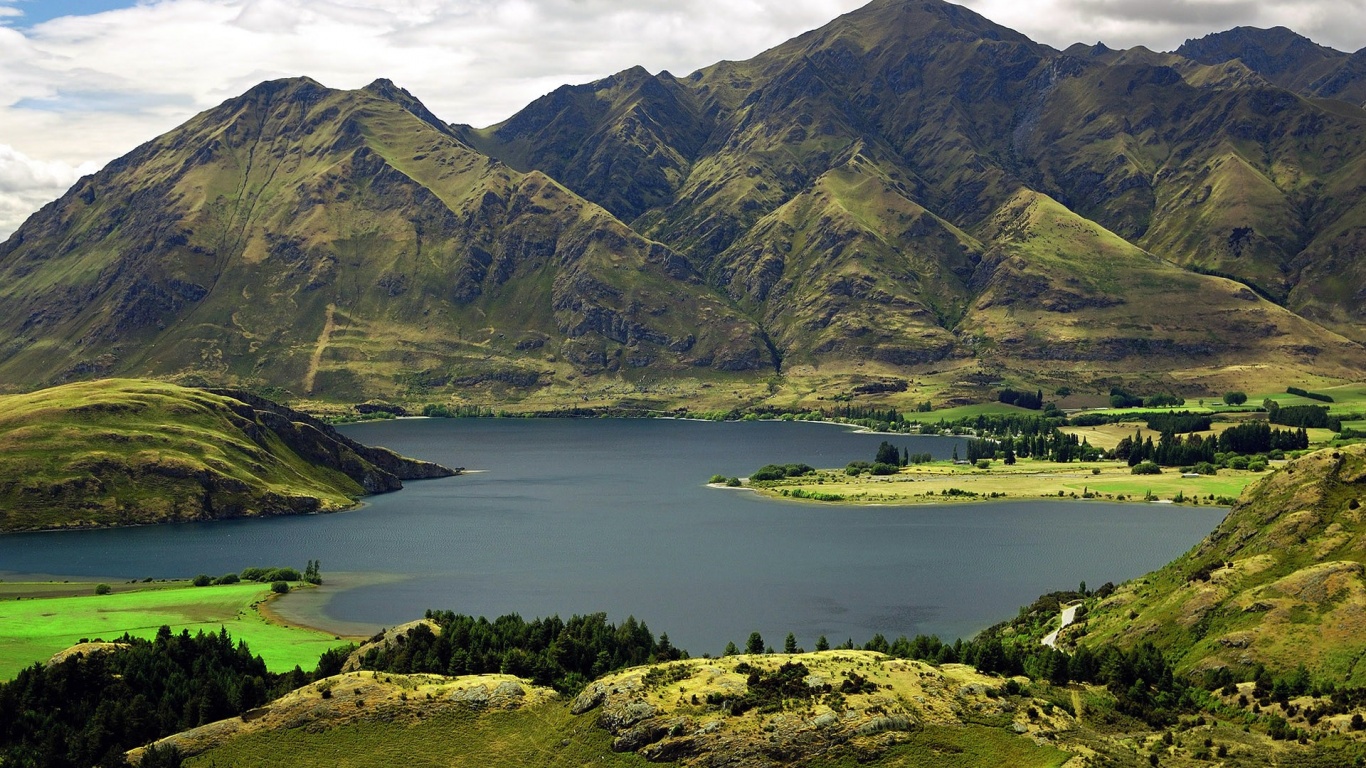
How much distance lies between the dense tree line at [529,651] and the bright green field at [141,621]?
22280 mm

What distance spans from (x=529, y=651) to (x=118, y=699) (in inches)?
1488

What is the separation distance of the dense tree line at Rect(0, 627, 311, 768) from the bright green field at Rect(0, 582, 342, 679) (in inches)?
720

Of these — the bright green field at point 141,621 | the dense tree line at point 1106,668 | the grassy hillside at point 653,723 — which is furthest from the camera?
the bright green field at point 141,621

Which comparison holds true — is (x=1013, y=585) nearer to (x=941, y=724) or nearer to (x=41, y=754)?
(x=941, y=724)

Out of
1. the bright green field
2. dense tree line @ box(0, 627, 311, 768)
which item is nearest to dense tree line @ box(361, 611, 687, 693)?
dense tree line @ box(0, 627, 311, 768)

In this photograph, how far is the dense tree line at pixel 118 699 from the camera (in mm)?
104812

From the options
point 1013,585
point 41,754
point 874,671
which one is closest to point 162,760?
point 41,754

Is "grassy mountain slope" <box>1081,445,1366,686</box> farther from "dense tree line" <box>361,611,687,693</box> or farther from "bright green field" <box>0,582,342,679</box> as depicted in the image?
"bright green field" <box>0,582,342,679</box>

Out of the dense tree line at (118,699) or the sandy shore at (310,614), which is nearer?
the dense tree line at (118,699)

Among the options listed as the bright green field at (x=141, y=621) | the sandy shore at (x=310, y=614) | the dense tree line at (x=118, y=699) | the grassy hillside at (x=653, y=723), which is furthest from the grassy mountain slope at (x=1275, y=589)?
the sandy shore at (x=310, y=614)

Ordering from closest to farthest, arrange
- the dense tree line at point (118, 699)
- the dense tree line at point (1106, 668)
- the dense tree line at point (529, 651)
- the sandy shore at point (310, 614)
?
1. the dense tree line at point (1106, 668)
2. the dense tree line at point (118, 699)
3. the dense tree line at point (529, 651)
4. the sandy shore at point (310, 614)

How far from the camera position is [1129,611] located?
13488cm

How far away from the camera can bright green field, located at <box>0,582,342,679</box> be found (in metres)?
149

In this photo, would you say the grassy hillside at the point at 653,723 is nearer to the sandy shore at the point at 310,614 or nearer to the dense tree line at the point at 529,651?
the dense tree line at the point at 529,651
